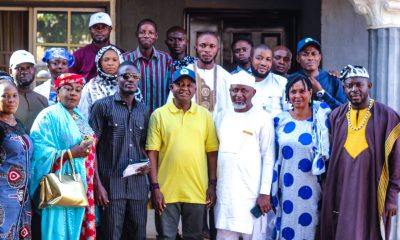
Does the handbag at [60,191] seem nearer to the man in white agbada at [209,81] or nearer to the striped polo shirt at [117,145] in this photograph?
the striped polo shirt at [117,145]

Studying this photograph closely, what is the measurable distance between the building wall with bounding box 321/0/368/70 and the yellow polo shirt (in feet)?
11.4

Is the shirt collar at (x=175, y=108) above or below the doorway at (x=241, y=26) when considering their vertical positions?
below

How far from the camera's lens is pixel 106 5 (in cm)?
977

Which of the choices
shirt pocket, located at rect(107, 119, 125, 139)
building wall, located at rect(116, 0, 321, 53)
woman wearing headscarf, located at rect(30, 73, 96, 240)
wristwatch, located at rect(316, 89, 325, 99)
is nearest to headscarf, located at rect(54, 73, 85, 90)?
woman wearing headscarf, located at rect(30, 73, 96, 240)

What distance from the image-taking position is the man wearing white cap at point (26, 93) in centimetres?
663

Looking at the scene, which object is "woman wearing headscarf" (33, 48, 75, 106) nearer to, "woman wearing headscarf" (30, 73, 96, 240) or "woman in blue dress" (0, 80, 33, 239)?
"woman wearing headscarf" (30, 73, 96, 240)

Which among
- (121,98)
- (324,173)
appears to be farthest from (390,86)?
(121,98)

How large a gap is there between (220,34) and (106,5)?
5.43 ft

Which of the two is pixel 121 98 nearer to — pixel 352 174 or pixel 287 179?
pixel 287 179

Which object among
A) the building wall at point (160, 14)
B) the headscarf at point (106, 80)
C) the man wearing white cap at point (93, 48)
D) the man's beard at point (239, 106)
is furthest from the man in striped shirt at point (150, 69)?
the building wall at point (160, 14)

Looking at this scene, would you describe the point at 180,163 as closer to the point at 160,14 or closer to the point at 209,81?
the point at 209,81

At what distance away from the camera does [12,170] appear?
236 inches

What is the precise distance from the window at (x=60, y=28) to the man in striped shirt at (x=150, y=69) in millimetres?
2411

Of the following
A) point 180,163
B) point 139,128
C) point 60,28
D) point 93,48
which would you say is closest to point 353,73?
point 180,163
